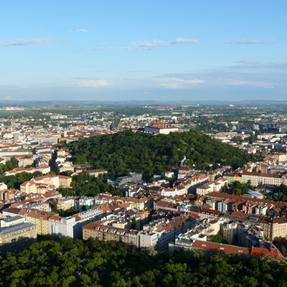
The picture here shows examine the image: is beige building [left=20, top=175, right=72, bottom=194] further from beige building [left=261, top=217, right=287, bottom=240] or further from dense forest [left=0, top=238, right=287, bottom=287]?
beige building [left=261, top=217, right=287, bottom=240]

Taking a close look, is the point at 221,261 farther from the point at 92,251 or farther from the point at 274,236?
the point at 274,236

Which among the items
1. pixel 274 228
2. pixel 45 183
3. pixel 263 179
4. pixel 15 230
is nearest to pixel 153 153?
pixel 263 179

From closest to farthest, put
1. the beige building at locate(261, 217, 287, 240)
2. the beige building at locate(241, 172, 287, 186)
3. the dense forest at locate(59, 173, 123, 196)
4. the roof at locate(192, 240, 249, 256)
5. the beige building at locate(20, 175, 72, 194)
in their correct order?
the roof at locate(192, 240, 249, 256) → the beige building at locate(261, 217, 287, 240) → the dense forest at locate(59, 173, 123, 196) → the beige building at locate(20, 175, 72, 194) → the beige building at locate(241, 172, 287, 186)

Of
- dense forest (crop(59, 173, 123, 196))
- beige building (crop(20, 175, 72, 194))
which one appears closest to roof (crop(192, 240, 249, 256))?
dense forest (crop(59, 173, 123, 196))

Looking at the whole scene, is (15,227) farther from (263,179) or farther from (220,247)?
(263,179)

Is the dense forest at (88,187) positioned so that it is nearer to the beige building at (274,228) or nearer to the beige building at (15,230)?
the beige building at (15,230)

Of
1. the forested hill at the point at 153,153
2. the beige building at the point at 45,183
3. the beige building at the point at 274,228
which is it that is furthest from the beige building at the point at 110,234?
the forested hill at the point at 153,153
